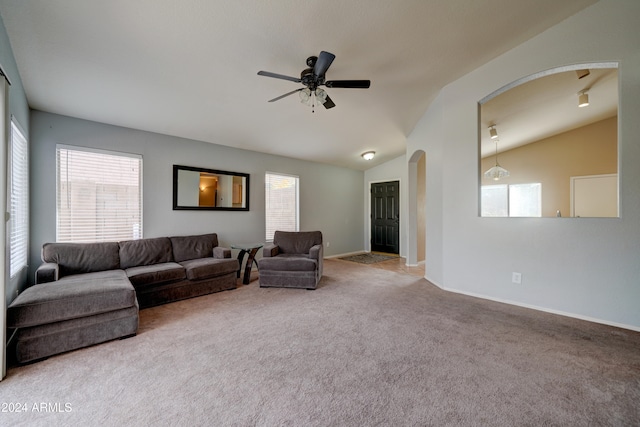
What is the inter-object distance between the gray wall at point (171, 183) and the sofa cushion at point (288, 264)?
54.7 inches

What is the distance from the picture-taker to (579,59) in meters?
2.61

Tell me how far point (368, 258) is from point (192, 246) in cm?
420

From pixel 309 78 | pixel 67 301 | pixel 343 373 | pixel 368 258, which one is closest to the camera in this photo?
pixel 343 373

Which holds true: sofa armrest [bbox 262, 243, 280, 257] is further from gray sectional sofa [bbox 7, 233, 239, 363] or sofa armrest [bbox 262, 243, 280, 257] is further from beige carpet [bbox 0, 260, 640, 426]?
beige carpet [bbox 0, 260, 640, 426]

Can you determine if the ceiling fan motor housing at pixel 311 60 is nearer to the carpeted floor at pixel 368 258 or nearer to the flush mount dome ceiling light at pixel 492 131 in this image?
the flush mount dome ceiling light at pixel 492 131

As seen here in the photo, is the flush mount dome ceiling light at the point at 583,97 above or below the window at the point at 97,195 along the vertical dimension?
above

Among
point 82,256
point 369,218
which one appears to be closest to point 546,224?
point 369,218

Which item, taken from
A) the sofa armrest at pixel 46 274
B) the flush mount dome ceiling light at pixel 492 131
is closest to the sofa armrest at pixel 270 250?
the sofa armrest at pixel 46 274

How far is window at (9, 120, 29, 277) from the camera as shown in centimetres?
247

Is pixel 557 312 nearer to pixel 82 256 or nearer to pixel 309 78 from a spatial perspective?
pixel 309 78

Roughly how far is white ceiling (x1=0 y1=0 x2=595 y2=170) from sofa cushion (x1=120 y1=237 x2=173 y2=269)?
68.4 inches

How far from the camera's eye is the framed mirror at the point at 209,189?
4.28m

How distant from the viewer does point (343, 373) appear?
1775 millimetres

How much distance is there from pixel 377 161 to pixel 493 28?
450 centimetres
